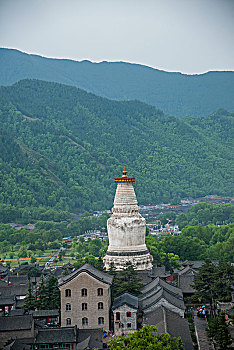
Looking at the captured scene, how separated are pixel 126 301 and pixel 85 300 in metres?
2.96

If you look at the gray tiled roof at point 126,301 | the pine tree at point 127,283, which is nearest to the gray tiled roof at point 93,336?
the gray tiled roof at point 126,301

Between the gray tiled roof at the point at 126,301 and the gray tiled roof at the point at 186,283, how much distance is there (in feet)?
24.9

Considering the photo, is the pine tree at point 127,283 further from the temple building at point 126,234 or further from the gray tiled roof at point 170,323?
the temple building at point 126,234

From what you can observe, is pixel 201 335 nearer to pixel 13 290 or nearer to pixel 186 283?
pixel 186 283

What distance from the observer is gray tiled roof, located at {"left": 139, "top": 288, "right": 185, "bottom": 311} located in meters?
53.3

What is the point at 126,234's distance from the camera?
7262 cm

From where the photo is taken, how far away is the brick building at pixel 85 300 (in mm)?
53469

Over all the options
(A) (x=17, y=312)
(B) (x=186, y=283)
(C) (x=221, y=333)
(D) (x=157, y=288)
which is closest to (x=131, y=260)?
(B) (x=186, y=283)

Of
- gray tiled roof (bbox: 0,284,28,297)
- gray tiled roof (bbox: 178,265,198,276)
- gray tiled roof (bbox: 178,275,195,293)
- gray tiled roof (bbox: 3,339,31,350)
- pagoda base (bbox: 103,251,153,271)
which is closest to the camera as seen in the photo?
gray tiled roof (bbox: 3,339,31,350)

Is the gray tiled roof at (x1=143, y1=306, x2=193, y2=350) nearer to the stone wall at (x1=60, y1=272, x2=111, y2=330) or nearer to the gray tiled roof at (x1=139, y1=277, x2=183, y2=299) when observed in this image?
the stone wall at (x1=60, y1=272, x2=111, y2=330)

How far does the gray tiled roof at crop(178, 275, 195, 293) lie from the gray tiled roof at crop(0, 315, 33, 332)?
1729 cm

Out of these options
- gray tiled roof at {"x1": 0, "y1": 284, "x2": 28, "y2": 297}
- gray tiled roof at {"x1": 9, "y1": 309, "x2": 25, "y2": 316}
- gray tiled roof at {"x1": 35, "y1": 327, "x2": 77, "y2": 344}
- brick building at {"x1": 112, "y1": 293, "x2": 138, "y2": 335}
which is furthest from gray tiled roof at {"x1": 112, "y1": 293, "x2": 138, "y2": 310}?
gray tiled roof at {"x1": 0, "y1": 284, "x2": 28, "y2": 297}

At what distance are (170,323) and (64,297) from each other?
9.44 meters

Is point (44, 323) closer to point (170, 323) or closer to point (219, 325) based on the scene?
point (170, 323)
